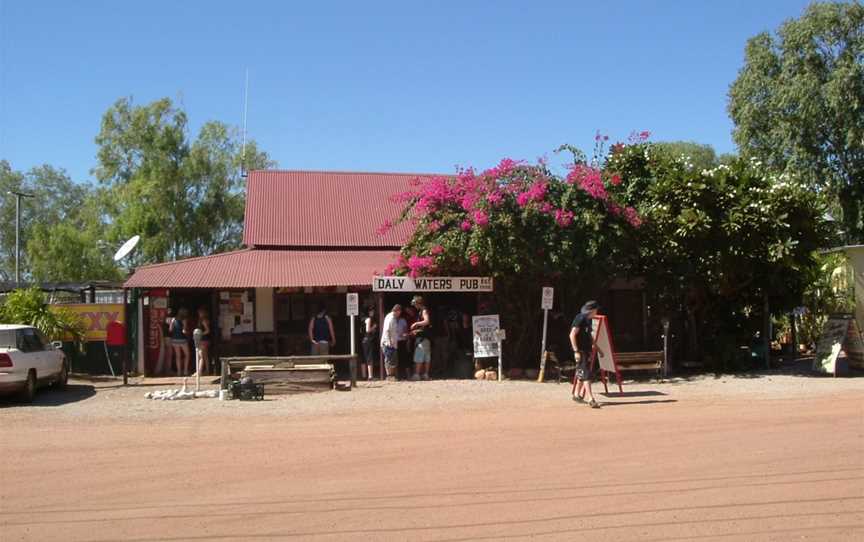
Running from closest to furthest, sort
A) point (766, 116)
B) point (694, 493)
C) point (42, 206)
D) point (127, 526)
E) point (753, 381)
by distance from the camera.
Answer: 1. point (127, 526)
2. point (694, 493)
3. point (753, 381)
4. point (766, 116)
5. point (42, 206)

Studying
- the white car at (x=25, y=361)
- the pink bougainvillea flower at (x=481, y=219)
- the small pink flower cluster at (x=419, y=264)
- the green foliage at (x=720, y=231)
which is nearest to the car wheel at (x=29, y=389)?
the white car at (x=25, y=361)

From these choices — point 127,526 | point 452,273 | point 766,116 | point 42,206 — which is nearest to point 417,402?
point 452,273

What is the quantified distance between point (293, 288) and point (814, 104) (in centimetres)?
2094

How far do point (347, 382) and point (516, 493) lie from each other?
10.1m

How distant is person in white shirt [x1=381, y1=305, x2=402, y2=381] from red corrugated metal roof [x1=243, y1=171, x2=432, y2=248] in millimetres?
4658

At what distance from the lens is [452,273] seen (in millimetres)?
17484

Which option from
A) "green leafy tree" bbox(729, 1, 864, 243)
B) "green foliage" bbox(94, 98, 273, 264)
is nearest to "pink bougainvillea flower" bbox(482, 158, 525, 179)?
"green leafy tree" bbox(729, 1, 864, 243)

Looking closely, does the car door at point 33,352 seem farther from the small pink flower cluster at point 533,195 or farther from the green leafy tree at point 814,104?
the green leafy tree at point 814,104

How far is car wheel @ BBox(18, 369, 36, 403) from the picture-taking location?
14156 millimetres

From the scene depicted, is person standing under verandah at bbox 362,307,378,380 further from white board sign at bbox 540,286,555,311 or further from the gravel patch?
white board sign at bbox 540,286,555,311

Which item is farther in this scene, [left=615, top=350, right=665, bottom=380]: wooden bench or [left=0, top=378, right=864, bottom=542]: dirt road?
[left=615, top=350, right=665, bottom=380]: wooden bench

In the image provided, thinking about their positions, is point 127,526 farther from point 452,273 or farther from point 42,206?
point 42,206

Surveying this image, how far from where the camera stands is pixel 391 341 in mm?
16969

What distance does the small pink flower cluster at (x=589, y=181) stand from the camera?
1666 centimetres
